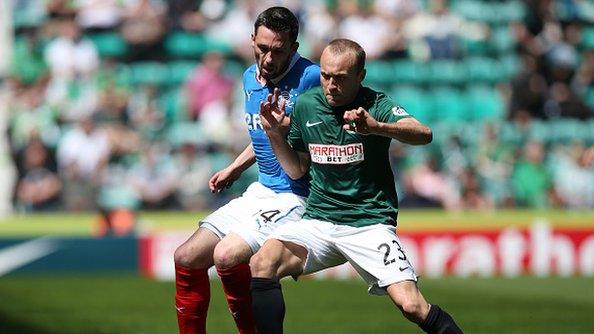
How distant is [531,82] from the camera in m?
21.7

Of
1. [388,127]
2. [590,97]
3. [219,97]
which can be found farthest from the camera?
[590,97]

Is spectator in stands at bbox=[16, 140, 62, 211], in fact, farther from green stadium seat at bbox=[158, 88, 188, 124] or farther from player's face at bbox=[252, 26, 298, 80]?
player's face at bbox=[252, 26, 298, 80]

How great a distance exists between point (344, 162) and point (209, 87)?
12.3 meters

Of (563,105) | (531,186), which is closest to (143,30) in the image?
(531,186)

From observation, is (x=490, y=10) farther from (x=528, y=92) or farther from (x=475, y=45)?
(x=528, y=92)

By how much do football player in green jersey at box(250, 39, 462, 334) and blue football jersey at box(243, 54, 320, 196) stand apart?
23 cm

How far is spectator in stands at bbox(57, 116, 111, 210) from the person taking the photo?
18016 mm

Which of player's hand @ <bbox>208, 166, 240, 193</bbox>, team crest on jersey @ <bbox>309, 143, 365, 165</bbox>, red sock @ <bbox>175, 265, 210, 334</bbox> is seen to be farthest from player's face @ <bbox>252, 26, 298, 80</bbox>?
red sock @ <bbox>175, 265, 210, 334</bbox>

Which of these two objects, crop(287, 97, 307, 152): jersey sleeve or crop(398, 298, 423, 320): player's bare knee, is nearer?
crop(398, 298, 423, 320): player's bare knee

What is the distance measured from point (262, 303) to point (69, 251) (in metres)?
10.3

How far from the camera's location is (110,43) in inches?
803

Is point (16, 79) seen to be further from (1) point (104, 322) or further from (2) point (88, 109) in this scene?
(1) point (104, 322)

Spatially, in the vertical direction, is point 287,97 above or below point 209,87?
above

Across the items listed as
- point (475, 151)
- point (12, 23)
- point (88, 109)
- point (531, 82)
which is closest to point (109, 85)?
point (88, 109)
